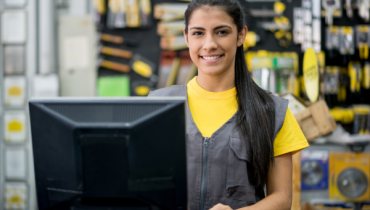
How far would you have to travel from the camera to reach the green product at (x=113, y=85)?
149 inches

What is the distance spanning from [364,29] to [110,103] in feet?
12.3

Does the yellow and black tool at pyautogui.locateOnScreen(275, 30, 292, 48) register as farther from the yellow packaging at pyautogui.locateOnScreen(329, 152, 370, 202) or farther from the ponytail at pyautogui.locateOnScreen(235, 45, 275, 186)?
the ponytail at pyautogui.locateOnScreen(235, 45, 275, 186)

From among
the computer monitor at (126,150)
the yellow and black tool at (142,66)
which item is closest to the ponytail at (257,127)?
the computer monitor at (126,150)

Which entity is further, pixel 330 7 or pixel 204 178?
pixel 330 7

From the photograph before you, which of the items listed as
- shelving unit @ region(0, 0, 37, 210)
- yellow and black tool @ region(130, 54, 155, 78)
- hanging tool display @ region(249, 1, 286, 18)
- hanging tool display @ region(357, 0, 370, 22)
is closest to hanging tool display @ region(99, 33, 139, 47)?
yellow and black tool @ region(130, 54, 155, 78)

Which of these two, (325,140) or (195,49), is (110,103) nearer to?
(195,49)

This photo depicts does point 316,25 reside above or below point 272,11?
below

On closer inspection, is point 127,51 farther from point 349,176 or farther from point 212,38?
point 212,38

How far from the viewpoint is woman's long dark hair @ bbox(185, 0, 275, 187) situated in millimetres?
1098

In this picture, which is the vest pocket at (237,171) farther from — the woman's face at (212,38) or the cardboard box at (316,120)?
the cardboard box at (316,120)

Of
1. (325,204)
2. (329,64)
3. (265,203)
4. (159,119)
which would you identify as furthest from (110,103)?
(329,64)

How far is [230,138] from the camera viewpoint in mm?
1103

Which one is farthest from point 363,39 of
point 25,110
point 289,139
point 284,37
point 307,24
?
point 25,110

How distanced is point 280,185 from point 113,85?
118 inches
